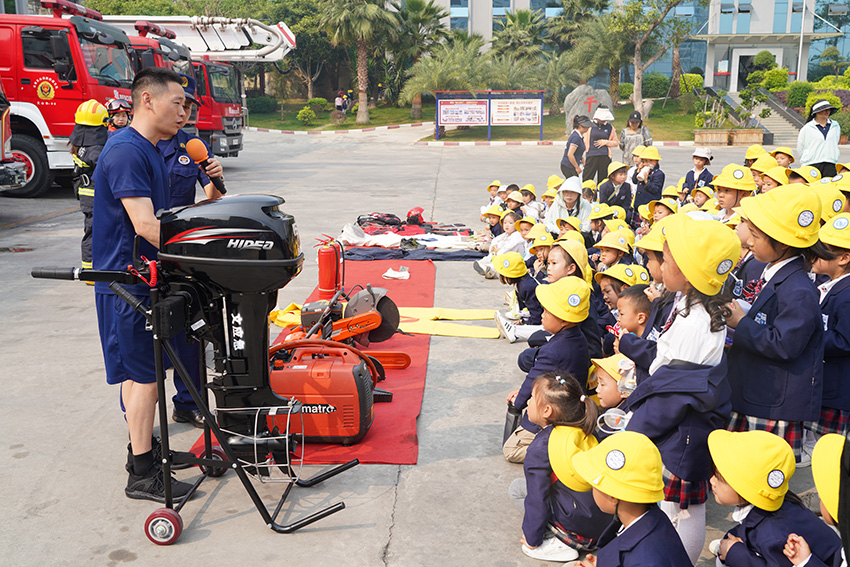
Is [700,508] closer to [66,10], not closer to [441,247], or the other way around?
[441,247]

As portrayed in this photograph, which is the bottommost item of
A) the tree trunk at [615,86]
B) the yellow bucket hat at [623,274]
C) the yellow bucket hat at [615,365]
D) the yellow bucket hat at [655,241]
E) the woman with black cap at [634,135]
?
the yellow bucket hat at [615,365]

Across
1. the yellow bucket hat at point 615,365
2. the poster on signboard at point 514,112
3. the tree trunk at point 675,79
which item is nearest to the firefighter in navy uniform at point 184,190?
the yellow bucket hat at point 615,365

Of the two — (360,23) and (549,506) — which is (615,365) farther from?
(360,23)

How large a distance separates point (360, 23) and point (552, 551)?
119 ft

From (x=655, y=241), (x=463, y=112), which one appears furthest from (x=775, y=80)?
(x=655, y=241)

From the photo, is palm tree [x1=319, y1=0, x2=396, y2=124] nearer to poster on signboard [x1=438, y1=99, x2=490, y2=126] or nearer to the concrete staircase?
poster on signboard [x1=438, y1=99, x2=490, y2=126]

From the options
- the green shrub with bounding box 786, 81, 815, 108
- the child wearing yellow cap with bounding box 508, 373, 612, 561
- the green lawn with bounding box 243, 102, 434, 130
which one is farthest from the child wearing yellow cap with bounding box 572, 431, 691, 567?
the green shrub with bounding box 786, 81, 815, 108

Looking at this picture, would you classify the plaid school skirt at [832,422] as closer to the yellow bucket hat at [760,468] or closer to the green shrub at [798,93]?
the yellow bucket hat at [760,468]

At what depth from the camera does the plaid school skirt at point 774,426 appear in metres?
3.39

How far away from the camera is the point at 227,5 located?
146ft

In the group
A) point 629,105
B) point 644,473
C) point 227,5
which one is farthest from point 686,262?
point 227,5

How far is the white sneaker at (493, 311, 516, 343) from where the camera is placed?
20.6 ft

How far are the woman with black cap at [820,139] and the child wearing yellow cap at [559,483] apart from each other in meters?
7.54

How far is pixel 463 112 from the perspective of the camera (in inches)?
1193
